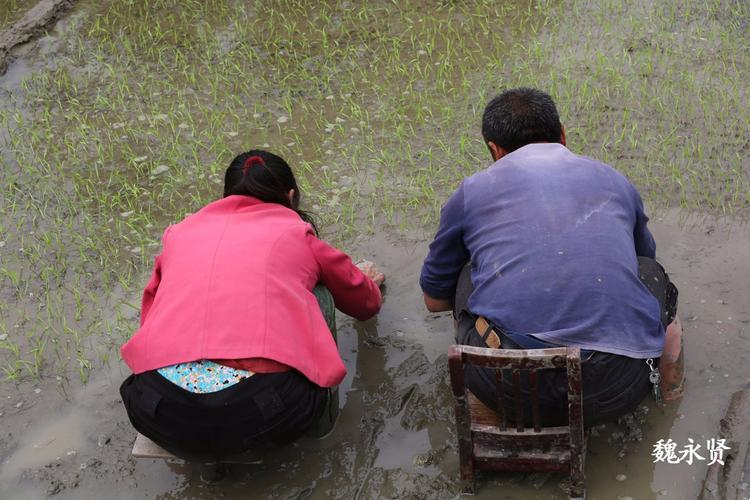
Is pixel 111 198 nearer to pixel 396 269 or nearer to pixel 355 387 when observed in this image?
pixel 396 269

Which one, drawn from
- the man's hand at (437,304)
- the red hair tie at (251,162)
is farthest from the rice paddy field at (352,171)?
the red hair tie at (251,162)

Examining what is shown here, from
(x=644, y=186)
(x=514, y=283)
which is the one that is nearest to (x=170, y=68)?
(x=644, y=186)

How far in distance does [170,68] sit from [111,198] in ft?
5.43

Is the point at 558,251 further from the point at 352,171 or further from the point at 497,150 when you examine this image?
the point at 352,171

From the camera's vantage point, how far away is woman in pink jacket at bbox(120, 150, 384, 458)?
2.74m

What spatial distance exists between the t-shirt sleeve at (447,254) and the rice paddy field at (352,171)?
17.5 inches

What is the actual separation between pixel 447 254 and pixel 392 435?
74 cm

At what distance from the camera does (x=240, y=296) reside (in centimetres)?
279

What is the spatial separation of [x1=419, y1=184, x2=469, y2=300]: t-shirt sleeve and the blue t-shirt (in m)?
0.01

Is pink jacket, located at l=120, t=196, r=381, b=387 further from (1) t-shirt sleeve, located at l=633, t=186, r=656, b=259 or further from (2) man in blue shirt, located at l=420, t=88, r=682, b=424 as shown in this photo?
(1) t-shirt sleeve, located at l=633, t=186, r=656, b=259

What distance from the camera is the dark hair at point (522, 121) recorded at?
9.95 ft

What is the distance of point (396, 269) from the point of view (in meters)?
4.21

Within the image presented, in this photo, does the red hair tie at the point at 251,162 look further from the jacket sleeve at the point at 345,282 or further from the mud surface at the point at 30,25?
the mud surface at the point at 30,25
